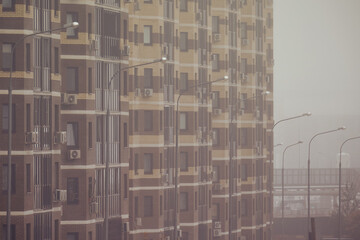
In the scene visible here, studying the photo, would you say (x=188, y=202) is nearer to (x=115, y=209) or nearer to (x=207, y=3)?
(x=207, y=3)

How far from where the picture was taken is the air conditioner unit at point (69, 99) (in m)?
64.4

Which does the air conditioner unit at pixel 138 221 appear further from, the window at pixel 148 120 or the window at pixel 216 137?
the window at pixel 216 137

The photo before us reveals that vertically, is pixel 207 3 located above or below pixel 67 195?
above

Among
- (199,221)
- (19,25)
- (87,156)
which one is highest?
(19,25)

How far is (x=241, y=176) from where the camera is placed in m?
108

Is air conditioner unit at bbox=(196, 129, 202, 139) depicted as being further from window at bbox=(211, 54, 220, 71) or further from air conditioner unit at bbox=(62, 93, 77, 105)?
air conditioner unit at bbox=(62, 93, 77, 105)

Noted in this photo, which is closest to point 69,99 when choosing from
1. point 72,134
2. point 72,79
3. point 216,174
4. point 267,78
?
point 72,79

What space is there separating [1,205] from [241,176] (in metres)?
53.6

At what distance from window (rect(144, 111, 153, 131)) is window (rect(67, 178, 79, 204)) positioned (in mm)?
16662

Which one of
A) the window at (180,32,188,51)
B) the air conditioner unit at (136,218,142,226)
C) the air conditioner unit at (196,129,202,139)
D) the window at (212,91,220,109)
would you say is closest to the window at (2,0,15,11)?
the air conditioner unit at (136,218,142,226)

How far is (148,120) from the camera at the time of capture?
8238 cm

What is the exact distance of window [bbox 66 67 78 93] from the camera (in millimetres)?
65875

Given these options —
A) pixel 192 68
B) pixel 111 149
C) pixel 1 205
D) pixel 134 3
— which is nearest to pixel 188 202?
pixel 192 68

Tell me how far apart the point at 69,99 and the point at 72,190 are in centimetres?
481
